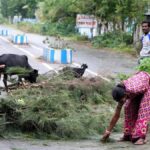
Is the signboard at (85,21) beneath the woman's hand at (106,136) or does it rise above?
beneath

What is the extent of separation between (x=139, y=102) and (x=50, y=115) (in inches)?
60.6

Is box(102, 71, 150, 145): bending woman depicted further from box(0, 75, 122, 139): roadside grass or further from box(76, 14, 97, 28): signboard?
box(76, 14, 97, 28): signboard

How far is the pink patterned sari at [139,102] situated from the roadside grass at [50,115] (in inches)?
38.1

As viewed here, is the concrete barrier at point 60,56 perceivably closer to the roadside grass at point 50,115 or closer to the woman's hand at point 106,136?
the roadside grass at point 50,115

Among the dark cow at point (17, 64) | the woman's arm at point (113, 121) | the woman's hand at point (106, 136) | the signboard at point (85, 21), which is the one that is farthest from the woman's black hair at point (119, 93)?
Result: the signboard at point (85, 21)

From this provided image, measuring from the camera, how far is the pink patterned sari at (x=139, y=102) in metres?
7.29

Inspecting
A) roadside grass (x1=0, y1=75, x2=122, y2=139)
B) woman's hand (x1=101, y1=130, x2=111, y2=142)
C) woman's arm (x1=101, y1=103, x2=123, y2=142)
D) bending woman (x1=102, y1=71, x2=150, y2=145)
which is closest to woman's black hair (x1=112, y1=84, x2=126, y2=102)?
bending woman (x1=102, y1=71, x2=150, y2=145)

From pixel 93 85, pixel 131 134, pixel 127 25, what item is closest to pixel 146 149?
pixel 131 134

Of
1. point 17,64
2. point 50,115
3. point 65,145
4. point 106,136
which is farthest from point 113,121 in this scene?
point 17,64

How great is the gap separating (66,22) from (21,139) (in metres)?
51.1

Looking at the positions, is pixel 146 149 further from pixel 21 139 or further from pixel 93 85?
pixel 93 85

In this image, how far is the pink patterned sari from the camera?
7.29m

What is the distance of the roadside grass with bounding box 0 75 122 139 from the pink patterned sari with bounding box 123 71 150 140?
969mm

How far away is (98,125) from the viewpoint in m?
8.78
